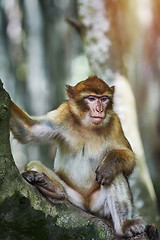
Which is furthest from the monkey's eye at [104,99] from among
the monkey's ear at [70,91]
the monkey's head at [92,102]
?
the monkey's ear at [70,91]

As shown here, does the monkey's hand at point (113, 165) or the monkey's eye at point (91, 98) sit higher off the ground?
the monkey's eye at point (91, 98)

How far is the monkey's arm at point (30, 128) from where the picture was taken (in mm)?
4536

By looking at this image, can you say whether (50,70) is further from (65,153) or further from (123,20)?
(65,153)

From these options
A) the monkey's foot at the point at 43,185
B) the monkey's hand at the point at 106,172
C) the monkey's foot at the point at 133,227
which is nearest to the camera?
the monkey's foot at the point at 43,185

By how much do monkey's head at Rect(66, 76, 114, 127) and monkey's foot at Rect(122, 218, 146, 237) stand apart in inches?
44.3

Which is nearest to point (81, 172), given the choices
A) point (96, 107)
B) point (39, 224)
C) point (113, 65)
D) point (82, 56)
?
point (96, 107)

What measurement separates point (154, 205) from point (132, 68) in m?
6.30

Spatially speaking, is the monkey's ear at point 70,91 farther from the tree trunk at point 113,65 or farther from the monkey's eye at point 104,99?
the tree trunk at point 113,65

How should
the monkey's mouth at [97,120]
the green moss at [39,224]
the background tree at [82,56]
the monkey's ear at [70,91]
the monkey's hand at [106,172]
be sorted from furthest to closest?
the background tree at [82,56] → the monkey's ear at [70,91] → the monkey's mouth at [97,120] → the monkey's hand at [106,172] → the green moss at [39,224]

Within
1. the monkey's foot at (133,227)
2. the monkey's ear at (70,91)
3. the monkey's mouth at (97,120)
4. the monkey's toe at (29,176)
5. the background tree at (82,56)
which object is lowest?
the monkey's foot at (133,227)

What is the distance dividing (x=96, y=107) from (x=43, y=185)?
1.21 m

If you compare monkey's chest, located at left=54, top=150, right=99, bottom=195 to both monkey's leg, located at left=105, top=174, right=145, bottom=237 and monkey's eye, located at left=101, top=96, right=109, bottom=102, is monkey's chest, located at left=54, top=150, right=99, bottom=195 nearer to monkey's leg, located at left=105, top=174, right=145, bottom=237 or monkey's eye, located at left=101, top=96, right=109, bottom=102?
monkey's leg, located at left=105, top=174, right=145, bottom=237

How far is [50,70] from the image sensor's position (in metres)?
14.9

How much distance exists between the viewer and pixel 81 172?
5.04m
